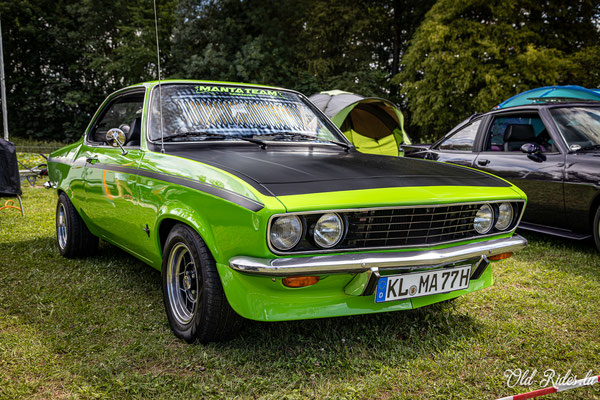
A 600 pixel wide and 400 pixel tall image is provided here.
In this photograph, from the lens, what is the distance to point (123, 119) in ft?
14.8

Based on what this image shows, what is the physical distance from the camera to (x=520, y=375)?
7.84 ft

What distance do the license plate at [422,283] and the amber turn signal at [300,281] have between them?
0.33 metres

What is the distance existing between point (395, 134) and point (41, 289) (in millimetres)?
9558

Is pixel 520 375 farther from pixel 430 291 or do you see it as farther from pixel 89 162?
pixel 89 162

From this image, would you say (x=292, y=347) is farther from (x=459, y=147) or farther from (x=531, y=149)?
(x=459, y=147)

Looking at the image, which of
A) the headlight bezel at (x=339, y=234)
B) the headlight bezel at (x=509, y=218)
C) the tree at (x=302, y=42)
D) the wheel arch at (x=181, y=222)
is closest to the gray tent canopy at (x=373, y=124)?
the headlight bezel at (x=509, y=218)

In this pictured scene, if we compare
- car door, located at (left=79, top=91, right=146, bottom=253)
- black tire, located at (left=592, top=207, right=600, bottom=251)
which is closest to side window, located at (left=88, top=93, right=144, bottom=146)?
car door, located at (left=79, top=91, right=146, bottom=253)

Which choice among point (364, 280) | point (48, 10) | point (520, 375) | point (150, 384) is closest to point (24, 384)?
point (150, 384)

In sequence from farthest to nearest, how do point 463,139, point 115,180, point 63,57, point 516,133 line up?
1. point 63,57
2. point 463,139
3. point 516,133
4. point 115,180

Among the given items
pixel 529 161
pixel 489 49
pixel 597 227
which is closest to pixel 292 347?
pixel 597 227

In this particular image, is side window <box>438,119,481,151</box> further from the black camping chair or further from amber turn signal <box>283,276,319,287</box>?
the black camping chair

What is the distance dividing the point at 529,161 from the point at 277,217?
4.08m

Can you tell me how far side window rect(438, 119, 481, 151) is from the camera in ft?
19.5

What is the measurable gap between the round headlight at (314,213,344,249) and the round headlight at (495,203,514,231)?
48.0 inches
